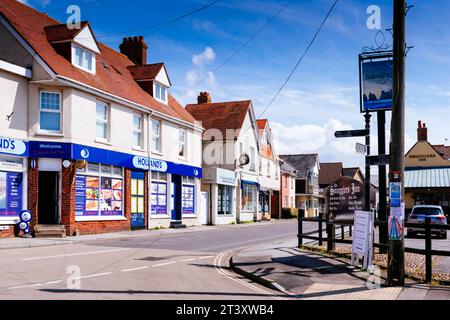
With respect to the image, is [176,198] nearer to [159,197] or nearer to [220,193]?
[159,197]

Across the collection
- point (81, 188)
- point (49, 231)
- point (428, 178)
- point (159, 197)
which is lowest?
point (49, 231)

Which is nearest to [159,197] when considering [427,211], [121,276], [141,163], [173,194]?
[173,194]

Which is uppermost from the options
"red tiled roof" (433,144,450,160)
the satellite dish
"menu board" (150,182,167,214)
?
"red tiled roof" (433,144,450,160)

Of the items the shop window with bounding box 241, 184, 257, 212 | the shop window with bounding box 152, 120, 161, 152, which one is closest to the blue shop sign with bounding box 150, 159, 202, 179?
the shop window with bounding box 152, 120, 161, 152

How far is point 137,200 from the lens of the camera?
28.2m

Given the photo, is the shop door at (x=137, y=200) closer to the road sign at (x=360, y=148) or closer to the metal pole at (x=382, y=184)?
the metal pole at (x=382, y=184)

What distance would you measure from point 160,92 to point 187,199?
7246mm

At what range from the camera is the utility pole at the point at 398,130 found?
9.94 metres

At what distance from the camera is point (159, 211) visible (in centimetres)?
3061

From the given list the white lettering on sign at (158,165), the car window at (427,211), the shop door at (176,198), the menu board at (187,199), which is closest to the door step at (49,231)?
the white lettering on sign at (158,165)

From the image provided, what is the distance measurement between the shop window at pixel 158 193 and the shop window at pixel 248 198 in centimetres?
1335

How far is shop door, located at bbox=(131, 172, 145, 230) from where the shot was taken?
91.2ft

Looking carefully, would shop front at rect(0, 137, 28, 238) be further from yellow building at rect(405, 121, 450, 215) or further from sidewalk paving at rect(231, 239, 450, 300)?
yellow building at rect(405, 121, 450, 215)
